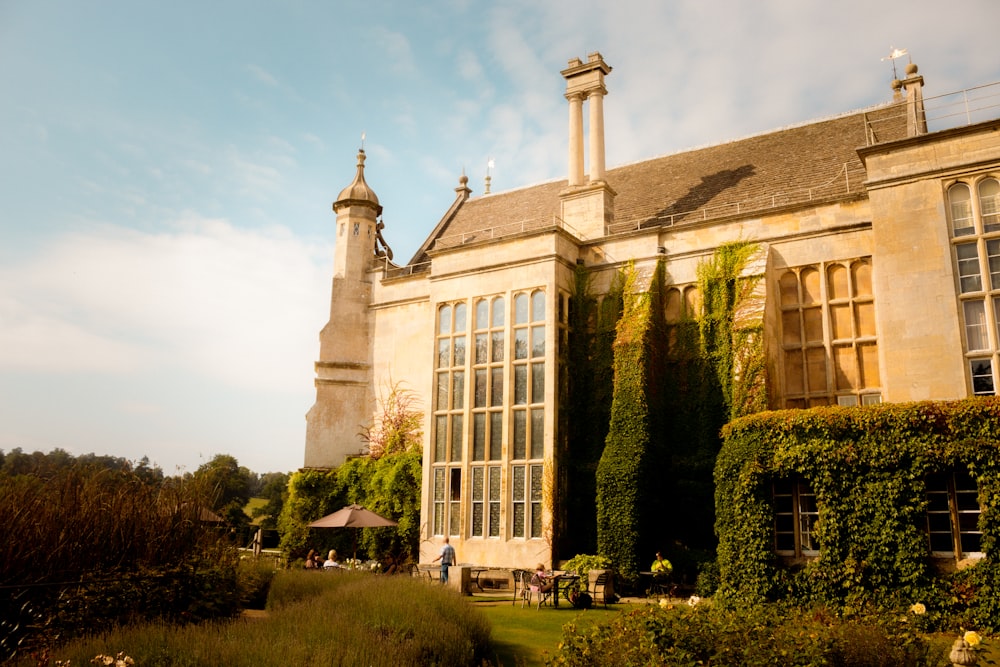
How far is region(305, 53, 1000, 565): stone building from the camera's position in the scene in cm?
1844

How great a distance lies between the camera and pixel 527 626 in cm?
1496

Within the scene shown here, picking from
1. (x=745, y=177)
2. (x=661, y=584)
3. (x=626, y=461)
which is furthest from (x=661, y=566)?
(x=745, y=177)

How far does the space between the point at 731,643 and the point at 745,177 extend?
2120 centimetres

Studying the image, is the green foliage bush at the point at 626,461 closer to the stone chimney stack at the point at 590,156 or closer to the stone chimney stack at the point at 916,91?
the stone chimney stack at the point at 590,156

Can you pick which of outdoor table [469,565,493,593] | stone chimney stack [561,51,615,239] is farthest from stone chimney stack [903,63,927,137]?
outdoor table [469,565,493,593]

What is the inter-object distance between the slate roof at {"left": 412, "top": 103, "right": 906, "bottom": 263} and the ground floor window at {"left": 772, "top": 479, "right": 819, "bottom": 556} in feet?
30.2

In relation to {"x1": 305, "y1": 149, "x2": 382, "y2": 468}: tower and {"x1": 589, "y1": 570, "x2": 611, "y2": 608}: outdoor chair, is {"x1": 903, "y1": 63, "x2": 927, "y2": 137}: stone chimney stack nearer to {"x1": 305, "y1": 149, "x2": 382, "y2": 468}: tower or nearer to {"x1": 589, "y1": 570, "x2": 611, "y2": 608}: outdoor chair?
{"x1": 589, "y1": 570, "x2": 611, "y2": 608}: outdoor chair

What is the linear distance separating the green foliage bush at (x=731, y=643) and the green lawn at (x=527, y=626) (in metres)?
1.33

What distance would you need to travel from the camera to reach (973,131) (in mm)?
18656

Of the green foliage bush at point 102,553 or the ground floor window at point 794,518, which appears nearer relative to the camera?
the green foliage bush at point 102,553

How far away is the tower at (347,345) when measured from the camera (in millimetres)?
31812

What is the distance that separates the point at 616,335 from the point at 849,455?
8.59m

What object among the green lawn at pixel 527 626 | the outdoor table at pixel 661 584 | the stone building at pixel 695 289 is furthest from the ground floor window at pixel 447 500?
the outdoor table at pixel 661 584

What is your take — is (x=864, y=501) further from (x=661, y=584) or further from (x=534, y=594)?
(x=534, y=594)
